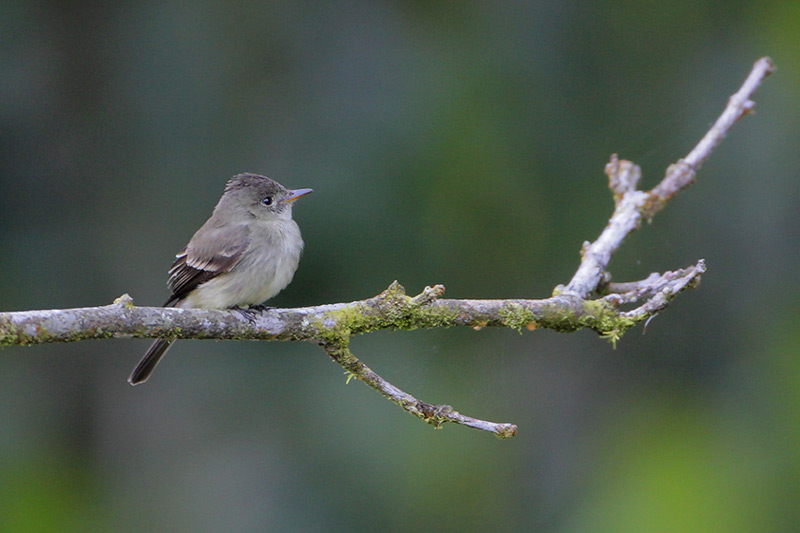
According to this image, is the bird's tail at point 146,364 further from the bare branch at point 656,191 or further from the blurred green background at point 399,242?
the bare branch at point 656,191

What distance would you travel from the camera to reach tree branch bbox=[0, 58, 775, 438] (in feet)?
9.58

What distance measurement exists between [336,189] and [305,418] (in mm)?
1616

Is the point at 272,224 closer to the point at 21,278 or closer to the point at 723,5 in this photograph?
the point at 21,278

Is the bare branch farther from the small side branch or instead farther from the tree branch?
the small side branch

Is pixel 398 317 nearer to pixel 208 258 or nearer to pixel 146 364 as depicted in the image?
pixel 208 258

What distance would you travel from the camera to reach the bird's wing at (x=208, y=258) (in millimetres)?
4648

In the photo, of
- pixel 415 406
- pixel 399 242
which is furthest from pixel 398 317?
pixel 399 242

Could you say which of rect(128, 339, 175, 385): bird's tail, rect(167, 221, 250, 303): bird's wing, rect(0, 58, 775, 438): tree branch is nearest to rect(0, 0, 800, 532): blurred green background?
rect(167, 221, 250, 303): bird's wing

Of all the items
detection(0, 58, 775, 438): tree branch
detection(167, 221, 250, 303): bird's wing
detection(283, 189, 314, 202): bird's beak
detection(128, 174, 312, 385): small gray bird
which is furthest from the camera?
detection(283, 189, 314, 202): bird's beak

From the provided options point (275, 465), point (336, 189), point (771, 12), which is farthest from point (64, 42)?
point (771, 12)

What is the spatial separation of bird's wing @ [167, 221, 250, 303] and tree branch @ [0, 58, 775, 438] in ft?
3.37

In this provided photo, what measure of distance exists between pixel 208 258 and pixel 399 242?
196 centimetres

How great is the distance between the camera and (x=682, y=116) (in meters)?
7.19

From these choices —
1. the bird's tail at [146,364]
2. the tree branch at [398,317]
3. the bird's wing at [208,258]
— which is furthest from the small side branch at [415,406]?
the bird's tail at [146,364]
